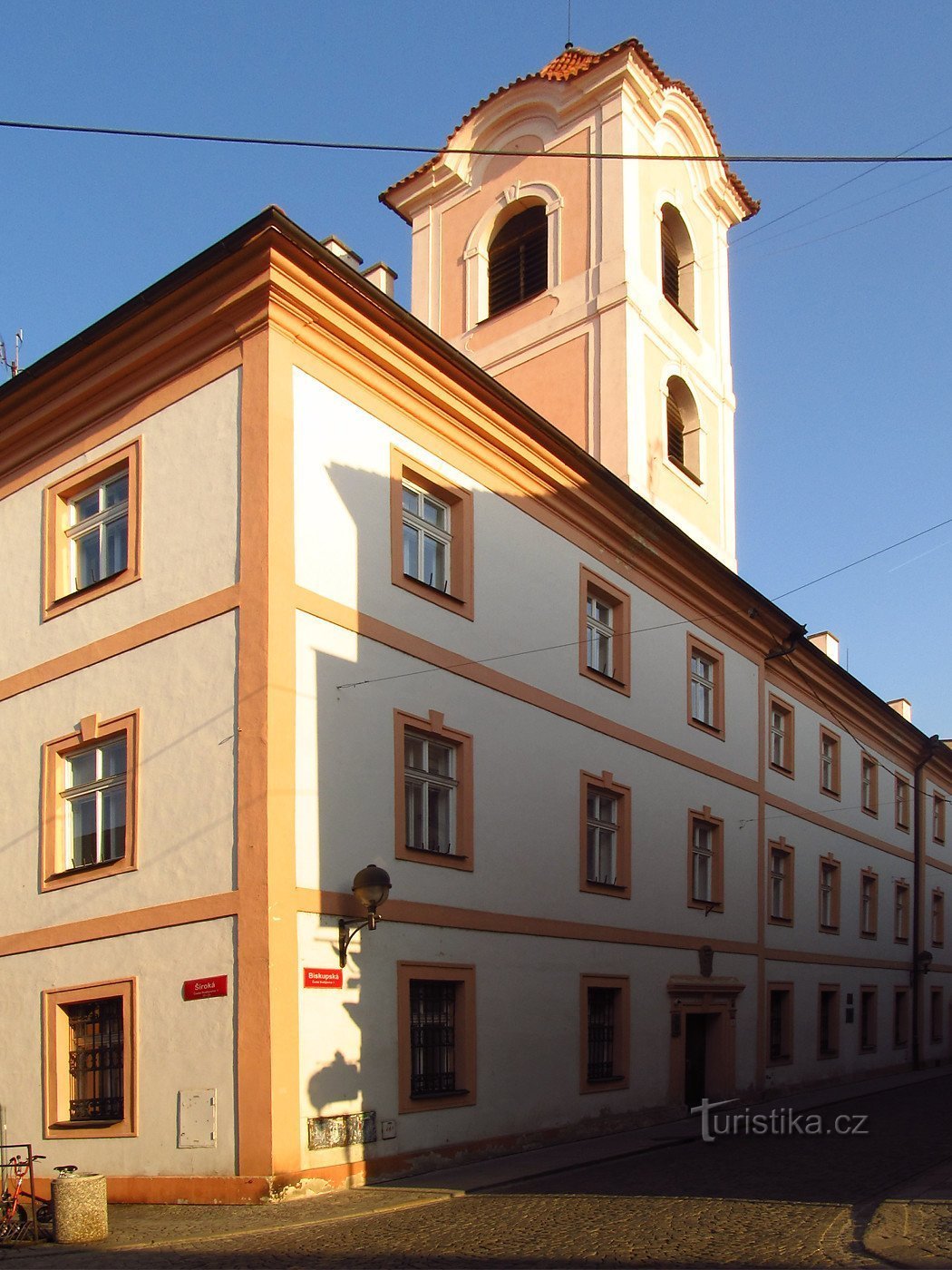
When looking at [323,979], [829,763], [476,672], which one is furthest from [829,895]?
[323,979]

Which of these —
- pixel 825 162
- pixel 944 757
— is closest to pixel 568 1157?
pixel 825 162

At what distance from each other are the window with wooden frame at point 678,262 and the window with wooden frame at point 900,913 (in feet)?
48.8

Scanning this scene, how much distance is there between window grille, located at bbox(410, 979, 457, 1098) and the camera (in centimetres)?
1456

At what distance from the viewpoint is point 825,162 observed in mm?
11961

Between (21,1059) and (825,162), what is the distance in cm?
1246

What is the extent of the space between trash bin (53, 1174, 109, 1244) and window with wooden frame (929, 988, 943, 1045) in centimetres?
2797

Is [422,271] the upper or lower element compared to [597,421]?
upper

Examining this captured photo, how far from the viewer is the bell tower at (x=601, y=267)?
2603 cm

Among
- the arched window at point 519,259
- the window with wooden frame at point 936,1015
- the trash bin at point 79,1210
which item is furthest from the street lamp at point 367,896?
the window with wooden frame at point 936,1015

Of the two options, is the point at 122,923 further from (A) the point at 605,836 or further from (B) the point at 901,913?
(B) the point at 901,913

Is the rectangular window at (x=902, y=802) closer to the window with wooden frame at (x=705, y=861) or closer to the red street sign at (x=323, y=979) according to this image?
the window with wooden frame at (x=705, y=861)

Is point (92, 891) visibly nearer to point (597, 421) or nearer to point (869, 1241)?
point (869, 1241)

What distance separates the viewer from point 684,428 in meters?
28.1

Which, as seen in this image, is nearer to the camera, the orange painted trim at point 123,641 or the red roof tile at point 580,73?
the orange painted trim at point 123,641
